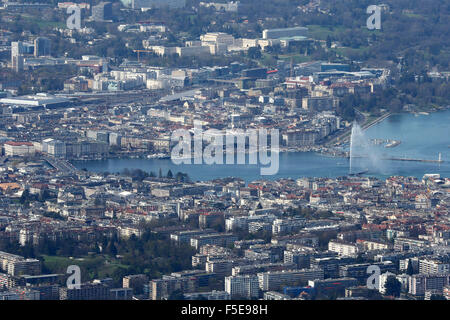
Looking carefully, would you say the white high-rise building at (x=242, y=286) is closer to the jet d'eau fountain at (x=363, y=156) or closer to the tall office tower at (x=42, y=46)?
the jet d'eau fountain at (x=363, y=156)

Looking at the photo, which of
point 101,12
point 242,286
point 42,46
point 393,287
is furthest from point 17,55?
point 393,287

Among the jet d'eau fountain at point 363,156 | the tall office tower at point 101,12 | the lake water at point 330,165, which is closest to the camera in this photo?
the lake water at point 330,165

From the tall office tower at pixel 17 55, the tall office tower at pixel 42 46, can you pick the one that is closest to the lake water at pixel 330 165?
the tall office tower at pixel 17 55

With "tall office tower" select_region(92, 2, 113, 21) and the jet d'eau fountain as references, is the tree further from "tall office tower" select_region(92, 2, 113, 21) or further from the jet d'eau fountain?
"tall office tower" select_region(92, 2, 113, 21)

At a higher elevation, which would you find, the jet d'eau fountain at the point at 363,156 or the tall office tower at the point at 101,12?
the tall office tower at the point at 101,12

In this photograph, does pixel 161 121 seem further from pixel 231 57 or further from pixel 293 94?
pixel 231 57

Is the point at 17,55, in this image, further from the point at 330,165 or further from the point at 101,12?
the point at 330,165
